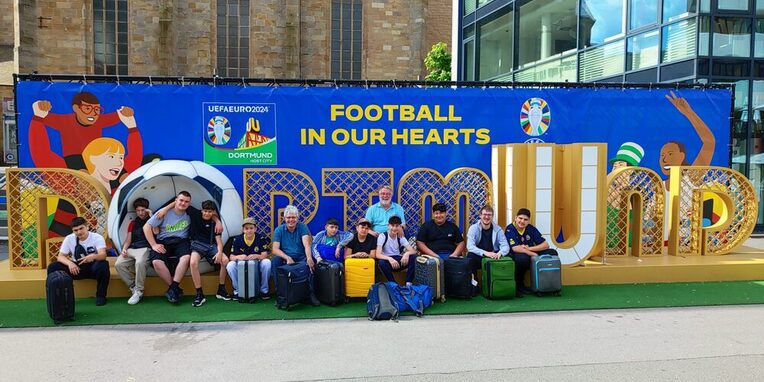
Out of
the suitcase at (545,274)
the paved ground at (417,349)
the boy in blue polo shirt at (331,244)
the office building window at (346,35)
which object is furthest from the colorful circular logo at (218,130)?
the office building window at (346,35)

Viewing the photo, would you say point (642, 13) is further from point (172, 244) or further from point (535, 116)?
point (172, 244)

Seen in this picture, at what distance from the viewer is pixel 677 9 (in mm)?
13078

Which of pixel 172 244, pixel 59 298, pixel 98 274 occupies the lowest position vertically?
pixel 59 298

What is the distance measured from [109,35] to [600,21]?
2537 centimetres

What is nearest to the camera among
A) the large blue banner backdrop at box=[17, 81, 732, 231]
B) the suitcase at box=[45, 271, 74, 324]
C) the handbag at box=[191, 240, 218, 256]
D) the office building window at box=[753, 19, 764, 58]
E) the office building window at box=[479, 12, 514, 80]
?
the suitcase at box=[45, 271, 74, 324]

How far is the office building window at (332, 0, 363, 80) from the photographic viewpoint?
108 ft

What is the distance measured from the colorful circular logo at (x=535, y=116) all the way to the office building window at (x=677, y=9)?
512cm

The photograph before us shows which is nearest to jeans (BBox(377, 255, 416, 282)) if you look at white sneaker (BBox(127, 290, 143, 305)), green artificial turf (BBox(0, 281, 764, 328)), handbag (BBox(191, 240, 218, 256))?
green artificial turf (BBox(0, 281, 764, 328))

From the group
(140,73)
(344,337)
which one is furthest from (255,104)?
(140,73)

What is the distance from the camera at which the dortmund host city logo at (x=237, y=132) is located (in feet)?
31.5

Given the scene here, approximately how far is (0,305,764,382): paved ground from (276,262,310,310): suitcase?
0.52 m

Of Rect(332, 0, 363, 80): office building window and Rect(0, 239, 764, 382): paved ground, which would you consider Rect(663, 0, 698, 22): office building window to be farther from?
Rect(332, 0, 363, 80): office building window

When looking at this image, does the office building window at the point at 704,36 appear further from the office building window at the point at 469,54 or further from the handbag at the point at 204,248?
the handbag at the point at 204,248

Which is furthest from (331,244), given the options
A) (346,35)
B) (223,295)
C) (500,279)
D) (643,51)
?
(346,35)
